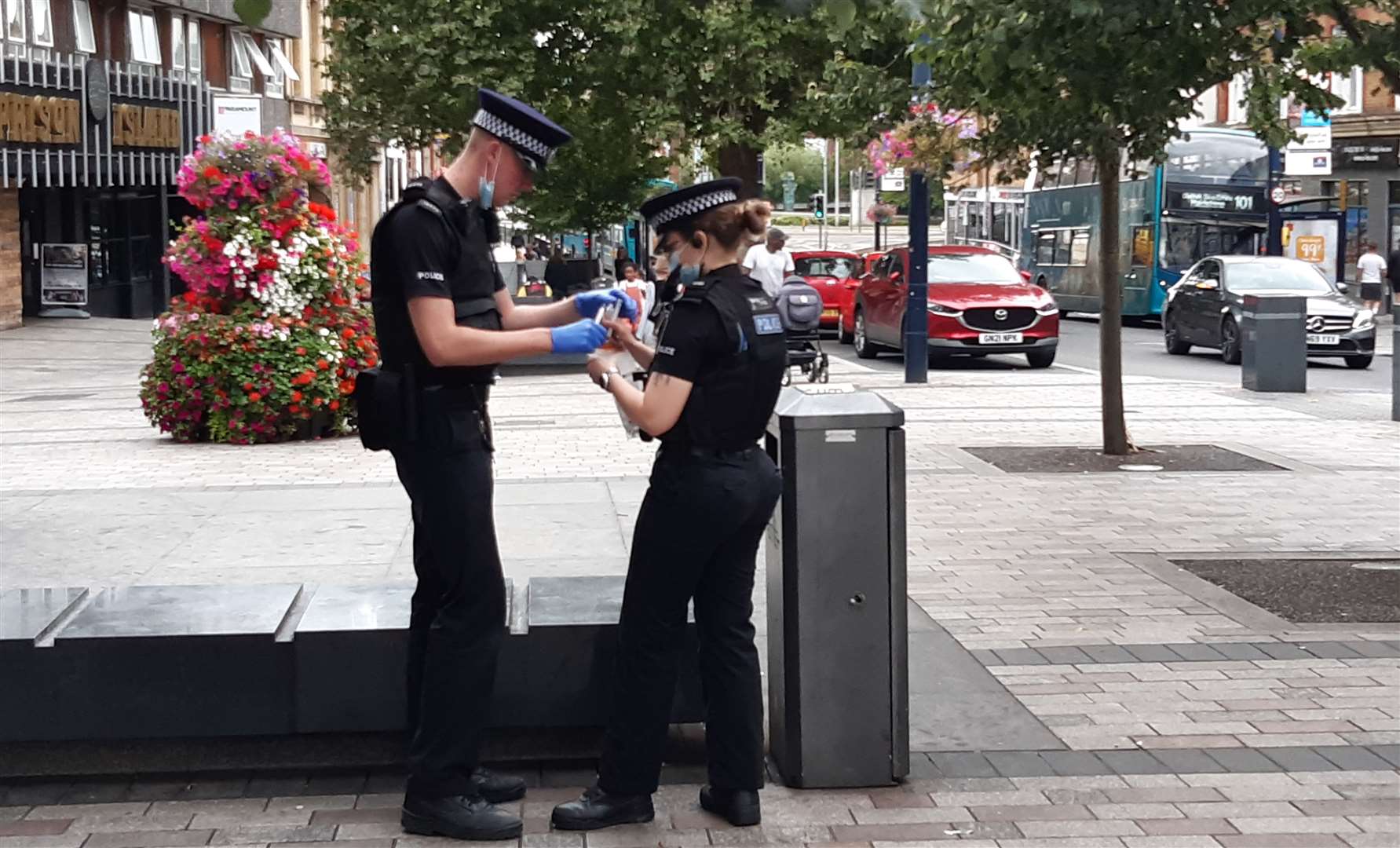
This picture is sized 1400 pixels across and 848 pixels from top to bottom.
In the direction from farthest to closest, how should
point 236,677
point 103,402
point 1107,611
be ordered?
point 103,402 → point 1107,611 → point 236,677

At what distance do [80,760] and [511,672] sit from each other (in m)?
1.23

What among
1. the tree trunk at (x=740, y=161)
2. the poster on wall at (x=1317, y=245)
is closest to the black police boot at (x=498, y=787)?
the tree trunk at (x=740, y=161)

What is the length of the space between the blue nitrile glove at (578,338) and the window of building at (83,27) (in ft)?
97.5

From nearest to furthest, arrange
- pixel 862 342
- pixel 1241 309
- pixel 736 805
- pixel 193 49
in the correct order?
1. pixel 736 805
2. pixel 1241 309
3. pixel 862 342
4. pixel 193 49

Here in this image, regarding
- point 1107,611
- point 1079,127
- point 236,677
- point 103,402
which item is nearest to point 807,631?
point 236,677

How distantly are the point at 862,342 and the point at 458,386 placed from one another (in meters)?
21.3

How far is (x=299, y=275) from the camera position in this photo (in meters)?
13.6

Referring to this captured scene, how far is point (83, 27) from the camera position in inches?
1254

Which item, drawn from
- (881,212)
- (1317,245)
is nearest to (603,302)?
(1317,245)

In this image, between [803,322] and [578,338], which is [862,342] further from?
[578,338]

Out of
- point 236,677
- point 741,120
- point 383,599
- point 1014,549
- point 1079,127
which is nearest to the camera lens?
point 236,677

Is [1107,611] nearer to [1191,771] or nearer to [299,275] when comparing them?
[1191,771]

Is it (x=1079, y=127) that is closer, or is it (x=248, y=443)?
(x=1079, y=127)

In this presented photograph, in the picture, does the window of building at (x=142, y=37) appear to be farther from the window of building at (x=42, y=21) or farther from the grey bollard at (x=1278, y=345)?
the grey bollard at (x=1278, y=345)
